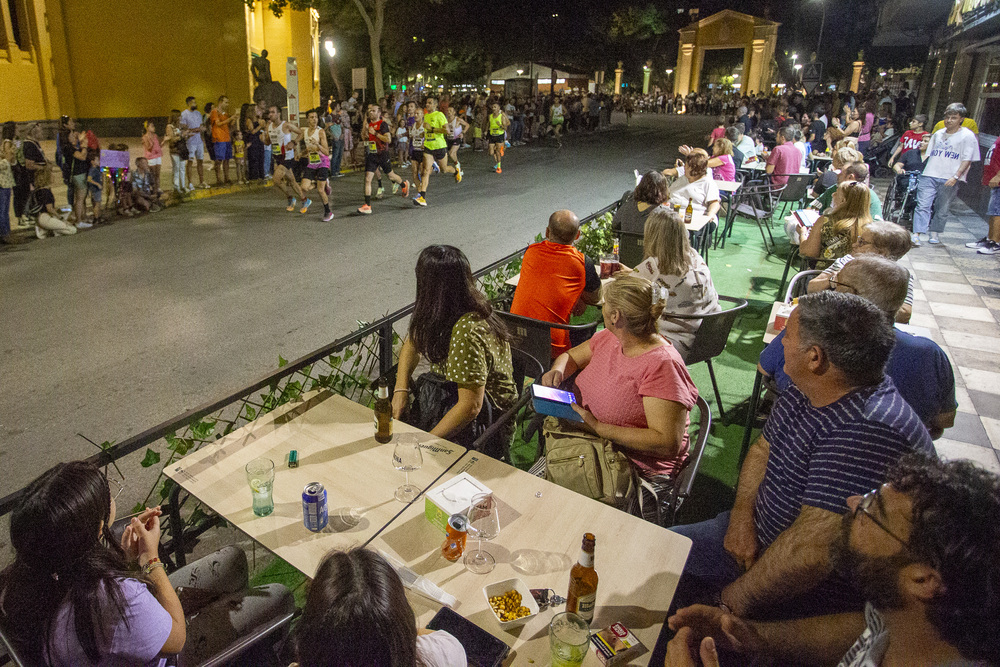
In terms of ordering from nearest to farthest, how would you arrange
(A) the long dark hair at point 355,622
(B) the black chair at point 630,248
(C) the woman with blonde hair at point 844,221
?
1. (A) the long dark hair at point 355,622
2. (C) the woman with blonde hair at point 844,221
3. (B) the black chair at point 630,248

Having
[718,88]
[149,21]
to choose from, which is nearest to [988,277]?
[149,21]

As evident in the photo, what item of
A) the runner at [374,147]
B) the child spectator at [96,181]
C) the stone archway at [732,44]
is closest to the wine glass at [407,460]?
the runner at [374,147]

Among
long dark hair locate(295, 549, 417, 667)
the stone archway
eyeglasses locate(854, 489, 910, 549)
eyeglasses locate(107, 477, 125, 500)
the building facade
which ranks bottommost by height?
eyeglasses locate(107, 477, 125, 500)

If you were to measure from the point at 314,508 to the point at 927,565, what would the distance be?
1.92 metres

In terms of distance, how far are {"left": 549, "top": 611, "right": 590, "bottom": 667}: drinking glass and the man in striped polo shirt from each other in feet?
2.68

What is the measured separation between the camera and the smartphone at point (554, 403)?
2.89m

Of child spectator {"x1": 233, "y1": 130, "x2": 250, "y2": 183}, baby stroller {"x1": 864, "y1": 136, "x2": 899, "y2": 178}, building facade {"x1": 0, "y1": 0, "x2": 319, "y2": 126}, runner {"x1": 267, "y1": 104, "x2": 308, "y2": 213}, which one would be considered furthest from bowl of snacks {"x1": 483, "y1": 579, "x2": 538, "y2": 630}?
building facade {"x1": 0, "y1": 0, "x2": 319, "y2": 126}

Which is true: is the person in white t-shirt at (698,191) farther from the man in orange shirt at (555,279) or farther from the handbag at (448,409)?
the handbag at (448,409)

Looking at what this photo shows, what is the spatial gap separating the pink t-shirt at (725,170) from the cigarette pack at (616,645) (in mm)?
9014

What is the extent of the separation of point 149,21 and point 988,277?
2082cm

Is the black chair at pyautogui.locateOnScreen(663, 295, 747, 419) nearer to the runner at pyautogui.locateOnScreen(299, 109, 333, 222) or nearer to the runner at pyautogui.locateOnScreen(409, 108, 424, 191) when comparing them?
the runner at pyautogui.locateOnScreen(299, 109, 333, 222)

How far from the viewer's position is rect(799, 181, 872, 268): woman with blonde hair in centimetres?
530

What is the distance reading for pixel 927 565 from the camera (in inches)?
59.3

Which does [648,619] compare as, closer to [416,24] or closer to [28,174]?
[28,174]
